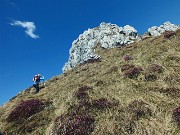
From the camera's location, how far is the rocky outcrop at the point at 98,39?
66.9 meters

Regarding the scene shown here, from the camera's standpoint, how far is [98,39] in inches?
2859

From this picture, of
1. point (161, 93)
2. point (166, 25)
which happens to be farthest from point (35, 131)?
point (166, 25)

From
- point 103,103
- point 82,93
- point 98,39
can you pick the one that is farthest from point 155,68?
point 98,39

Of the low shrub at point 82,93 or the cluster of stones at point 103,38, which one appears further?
the cluster of stones at point 103,38

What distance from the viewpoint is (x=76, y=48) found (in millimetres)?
77250

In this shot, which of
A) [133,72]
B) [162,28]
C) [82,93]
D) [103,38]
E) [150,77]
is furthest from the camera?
[103,38]

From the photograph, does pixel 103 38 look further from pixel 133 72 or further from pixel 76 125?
pixel 76 125

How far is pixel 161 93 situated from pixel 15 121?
1072 cm

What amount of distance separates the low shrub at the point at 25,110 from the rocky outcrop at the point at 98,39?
43.9 metres

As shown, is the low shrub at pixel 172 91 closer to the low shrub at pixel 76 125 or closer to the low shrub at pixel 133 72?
the low shrub at pixel 133 72

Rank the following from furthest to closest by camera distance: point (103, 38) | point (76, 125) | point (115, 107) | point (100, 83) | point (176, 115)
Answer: point (103, 38) → point (100, 83) → point (115, 107) → point (76, 125) → point (176, 115)

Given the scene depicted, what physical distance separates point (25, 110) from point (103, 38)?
168ft

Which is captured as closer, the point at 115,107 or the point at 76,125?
the point at 76,125

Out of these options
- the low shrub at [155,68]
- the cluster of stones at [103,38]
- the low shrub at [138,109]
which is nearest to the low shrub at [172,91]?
the low shrub at [138,109]
